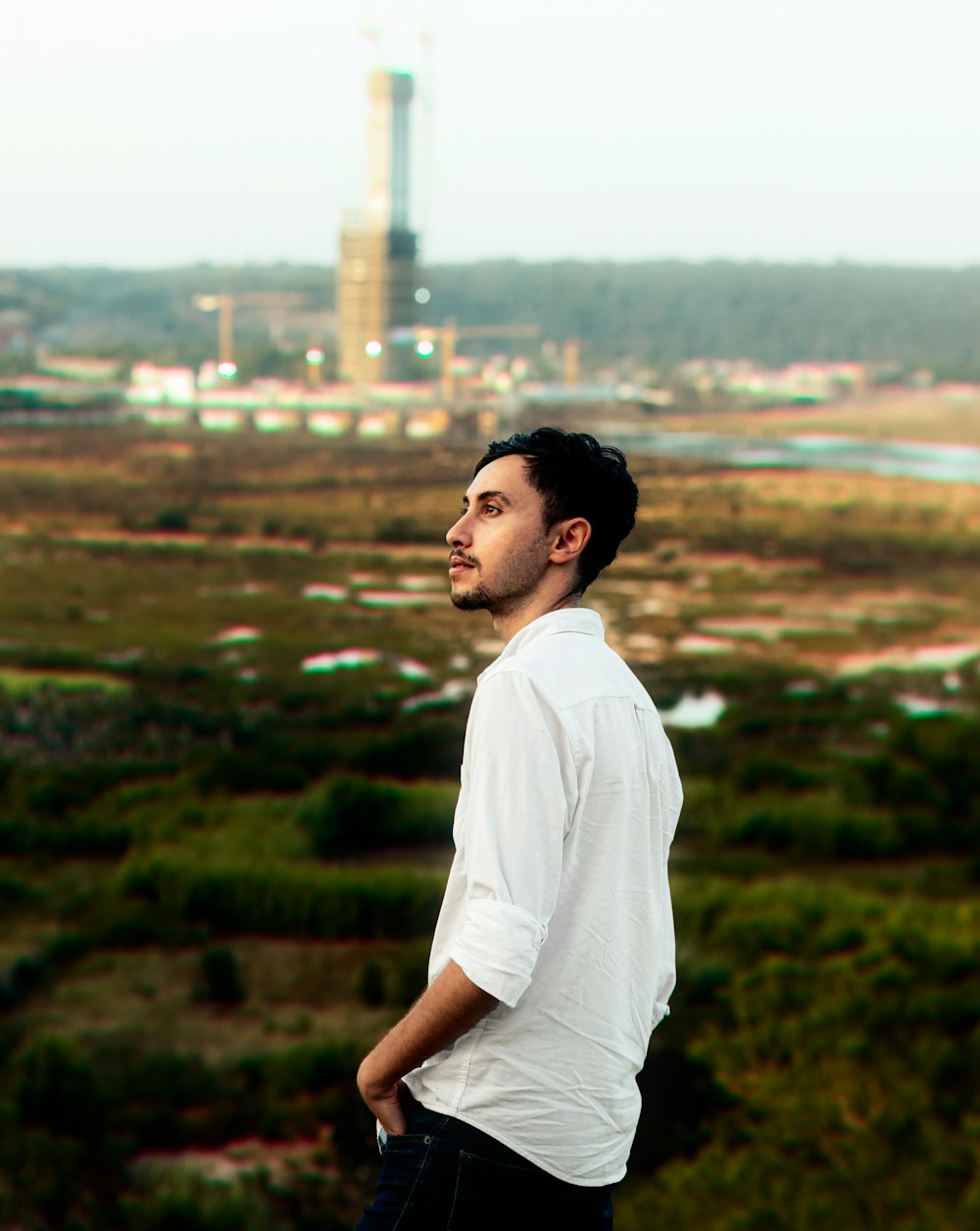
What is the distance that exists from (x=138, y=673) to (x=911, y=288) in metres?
15.0

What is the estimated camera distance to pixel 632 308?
2695 cm

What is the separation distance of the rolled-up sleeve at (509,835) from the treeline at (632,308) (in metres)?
24.3

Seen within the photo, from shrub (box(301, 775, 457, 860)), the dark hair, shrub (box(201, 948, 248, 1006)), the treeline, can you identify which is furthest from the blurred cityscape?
the dark hair

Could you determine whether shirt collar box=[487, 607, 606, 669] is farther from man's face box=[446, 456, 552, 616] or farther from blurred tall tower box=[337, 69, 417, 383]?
blurred tall tower box=[337, 69, 417, 383]

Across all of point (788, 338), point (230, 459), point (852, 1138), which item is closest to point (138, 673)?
point (230, 459)

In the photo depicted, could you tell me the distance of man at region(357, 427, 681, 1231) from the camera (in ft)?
3.03

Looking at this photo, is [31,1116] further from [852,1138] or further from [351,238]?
[351,238]

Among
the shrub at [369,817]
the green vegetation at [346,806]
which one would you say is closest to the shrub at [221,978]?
the green vegetation at [346,806]

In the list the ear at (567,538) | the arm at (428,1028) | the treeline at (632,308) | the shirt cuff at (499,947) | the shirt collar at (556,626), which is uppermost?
the treeline at (632,308)

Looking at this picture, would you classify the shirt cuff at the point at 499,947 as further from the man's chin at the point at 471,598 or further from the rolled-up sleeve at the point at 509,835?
the man's chin at the point at 471,598

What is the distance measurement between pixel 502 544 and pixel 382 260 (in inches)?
1099

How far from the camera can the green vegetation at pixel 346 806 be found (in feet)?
56.5

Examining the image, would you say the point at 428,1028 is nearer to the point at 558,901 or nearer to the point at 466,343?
the point at 558,901

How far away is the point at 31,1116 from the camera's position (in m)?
19.0
